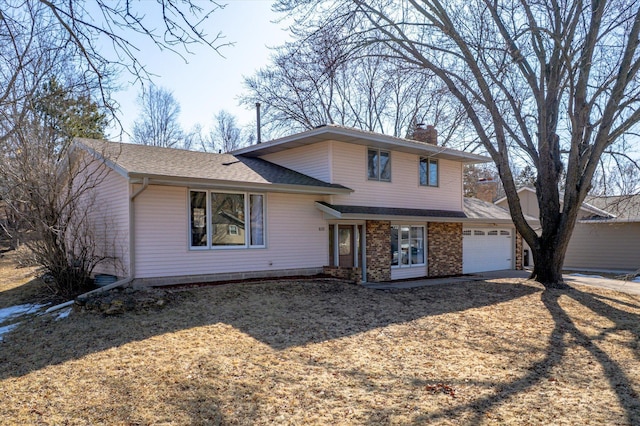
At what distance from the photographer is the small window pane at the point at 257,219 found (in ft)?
40.1

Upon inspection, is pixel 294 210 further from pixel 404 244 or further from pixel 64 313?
pixel 64 313

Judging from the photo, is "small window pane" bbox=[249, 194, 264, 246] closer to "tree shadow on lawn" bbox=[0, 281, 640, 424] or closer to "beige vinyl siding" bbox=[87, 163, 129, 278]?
"tree shadow on lawn" bbox=[0, 281, 640, 424]

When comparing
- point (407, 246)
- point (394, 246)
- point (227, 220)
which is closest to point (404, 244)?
point (407, 246)

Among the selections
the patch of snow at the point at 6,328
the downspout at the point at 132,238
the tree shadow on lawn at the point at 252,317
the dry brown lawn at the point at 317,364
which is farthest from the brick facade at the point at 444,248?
the patch of snow at the point at 6,328

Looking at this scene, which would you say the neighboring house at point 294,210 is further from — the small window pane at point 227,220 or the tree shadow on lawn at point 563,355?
the tree shadow on lawn at point 563,355

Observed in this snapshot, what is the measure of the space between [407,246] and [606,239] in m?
12.8

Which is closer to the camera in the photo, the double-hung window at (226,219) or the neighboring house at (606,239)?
the double-hung window at (226,219)

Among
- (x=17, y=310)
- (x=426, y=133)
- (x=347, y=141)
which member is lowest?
(x=17, y=310)

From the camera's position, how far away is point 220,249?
11.5m

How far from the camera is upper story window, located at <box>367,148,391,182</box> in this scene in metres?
14.6

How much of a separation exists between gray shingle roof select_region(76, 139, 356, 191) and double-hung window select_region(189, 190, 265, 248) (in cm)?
59

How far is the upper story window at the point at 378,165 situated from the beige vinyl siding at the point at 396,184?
0.17m

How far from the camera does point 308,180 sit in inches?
522

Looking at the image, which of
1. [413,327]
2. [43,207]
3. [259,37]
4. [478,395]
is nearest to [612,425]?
[478,395]
